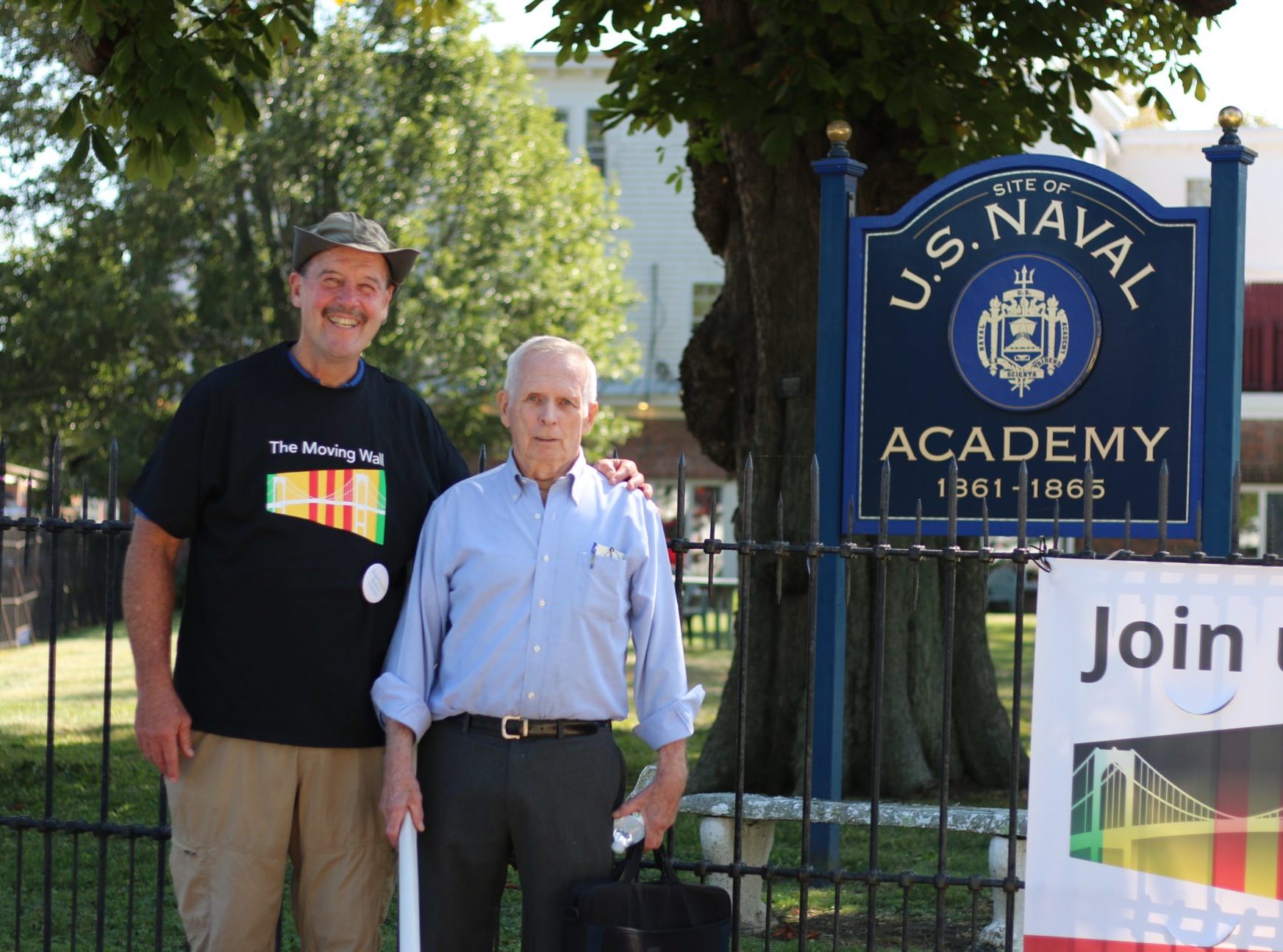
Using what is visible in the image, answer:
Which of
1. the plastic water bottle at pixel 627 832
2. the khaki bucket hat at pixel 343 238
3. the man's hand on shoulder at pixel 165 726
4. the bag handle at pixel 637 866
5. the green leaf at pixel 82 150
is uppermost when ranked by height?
the green leaf at pixel 82 150

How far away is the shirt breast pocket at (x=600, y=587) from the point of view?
3.76 m

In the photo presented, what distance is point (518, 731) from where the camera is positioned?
373 cm

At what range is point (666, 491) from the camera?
3181 centimetres

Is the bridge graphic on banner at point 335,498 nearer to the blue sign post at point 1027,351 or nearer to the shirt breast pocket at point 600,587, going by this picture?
the shirt breast pocket at point 600,587

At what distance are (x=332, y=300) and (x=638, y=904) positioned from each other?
1.73m

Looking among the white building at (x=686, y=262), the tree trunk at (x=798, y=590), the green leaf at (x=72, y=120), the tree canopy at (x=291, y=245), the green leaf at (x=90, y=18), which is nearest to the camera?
the green leaf at (x=90, y=18)

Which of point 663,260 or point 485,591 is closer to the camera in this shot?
point 485,591

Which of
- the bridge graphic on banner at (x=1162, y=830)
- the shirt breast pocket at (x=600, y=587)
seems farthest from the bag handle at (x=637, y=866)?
the bridge graphic on banner at (x=1162, y=830)

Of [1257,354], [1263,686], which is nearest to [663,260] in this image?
[1257,354]

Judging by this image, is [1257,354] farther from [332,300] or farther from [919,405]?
[332,300]

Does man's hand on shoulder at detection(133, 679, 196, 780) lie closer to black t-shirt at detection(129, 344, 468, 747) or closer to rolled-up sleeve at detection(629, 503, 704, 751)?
black t-shirt at detection(129, 344, 468, 747)

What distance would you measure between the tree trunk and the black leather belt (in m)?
4.34

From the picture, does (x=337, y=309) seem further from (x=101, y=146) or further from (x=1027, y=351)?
(x=101, y=146)

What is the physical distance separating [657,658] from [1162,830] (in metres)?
1.61
